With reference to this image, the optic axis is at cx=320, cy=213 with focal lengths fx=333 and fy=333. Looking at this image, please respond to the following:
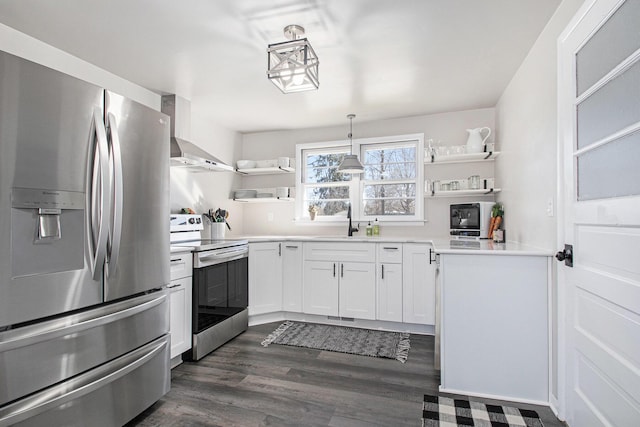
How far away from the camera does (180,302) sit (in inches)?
101

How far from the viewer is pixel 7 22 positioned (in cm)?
206

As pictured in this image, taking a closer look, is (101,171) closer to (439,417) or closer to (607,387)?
(439,417)

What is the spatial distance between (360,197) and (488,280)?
229cm

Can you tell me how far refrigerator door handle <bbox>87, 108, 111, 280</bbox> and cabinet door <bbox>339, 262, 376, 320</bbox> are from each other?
2.41 m

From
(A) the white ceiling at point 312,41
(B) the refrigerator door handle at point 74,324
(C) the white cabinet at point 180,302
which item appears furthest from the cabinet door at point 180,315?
(A) the white ceiling at point 312,41

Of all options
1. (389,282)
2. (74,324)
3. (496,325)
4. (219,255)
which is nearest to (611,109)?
(496,325)

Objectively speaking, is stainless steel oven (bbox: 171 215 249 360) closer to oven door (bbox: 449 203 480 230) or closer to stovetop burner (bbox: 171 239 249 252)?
stovetop burner (bbox: 171 239 249 252)

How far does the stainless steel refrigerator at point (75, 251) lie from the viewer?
1300 millimetres

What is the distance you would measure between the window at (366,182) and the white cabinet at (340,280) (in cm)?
75

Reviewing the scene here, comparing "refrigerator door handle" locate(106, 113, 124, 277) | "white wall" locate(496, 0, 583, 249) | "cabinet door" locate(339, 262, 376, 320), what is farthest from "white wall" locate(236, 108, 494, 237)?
"refrigerator door handle" locate(106, 113, 124, 277)

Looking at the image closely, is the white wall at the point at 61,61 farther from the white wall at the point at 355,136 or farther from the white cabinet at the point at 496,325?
the white cabinet at the point at 496,325

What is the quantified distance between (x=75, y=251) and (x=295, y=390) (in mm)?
1561

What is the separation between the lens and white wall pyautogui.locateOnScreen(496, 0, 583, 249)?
2006 millimetres

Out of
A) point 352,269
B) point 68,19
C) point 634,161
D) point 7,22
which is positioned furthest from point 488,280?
point 7,22
